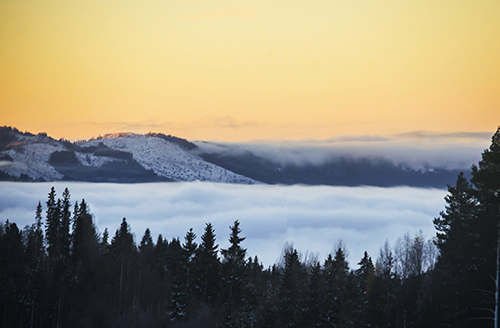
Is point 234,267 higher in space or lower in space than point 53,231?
lower

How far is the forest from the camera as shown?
106 feet

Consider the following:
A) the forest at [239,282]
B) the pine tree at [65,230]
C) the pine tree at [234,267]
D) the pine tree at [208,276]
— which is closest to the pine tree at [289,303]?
the forest at [239,282]

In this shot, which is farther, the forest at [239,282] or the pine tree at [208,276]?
the pine tree at [208,276]

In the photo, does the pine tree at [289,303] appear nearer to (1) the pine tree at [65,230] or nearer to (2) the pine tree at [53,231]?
(1) the pine tree at [65,230]

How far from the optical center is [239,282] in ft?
216

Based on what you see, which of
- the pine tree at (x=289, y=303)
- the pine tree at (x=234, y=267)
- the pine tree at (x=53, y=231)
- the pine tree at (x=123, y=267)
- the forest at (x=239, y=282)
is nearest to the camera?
the forest at (x=239, y=282)

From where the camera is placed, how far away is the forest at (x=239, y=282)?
32312 millimetres

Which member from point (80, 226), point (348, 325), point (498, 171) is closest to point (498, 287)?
point (498, 171)

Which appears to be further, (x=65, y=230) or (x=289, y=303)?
(x=65, y=230)

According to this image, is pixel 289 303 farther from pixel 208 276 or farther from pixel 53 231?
pixel 53 231

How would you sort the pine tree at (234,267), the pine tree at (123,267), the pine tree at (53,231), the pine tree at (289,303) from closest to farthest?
the pine tree at (289,303) < the pine tree at (234,267) < the pine tree at (123,267) < the pine tree at (53,231)

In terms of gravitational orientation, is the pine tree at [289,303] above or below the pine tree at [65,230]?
below

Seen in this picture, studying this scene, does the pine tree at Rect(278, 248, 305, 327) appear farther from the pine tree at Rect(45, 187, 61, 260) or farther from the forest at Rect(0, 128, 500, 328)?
the pine tree at Rect(45, 187, 61, 260)

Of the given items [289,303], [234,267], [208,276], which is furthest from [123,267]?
[289,303]
